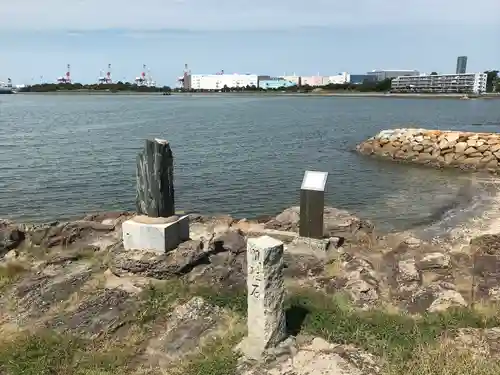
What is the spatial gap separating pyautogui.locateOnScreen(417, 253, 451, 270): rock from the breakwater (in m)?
19.1

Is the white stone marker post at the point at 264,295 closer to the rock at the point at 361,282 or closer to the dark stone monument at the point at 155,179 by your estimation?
the rock at the point at 361,282

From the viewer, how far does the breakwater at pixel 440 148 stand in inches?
1073

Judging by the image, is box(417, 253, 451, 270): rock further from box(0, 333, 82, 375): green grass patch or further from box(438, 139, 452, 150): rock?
box(438, 139, 452, 150): rock

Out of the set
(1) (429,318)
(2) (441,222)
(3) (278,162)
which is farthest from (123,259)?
(3) (278,162)

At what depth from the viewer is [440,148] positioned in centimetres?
2942

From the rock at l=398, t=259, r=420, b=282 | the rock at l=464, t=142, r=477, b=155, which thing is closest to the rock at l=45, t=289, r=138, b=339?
the rock at l=398, t=259, r=420, b=282

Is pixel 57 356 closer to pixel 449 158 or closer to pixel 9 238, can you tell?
pixel 9 238

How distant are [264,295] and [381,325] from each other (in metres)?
1.80

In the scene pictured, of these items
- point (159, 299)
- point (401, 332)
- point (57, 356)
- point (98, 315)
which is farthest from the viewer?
point (159, 299)

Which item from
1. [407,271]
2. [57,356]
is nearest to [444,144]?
[407,271]

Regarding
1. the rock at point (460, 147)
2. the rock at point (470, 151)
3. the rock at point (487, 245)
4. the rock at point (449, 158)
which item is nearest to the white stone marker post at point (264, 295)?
the rock at point (487, 245)

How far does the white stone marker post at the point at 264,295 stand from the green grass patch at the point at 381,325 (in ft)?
2.32

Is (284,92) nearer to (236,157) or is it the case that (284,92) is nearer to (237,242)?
(236,157)

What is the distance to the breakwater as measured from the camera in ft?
89.5
